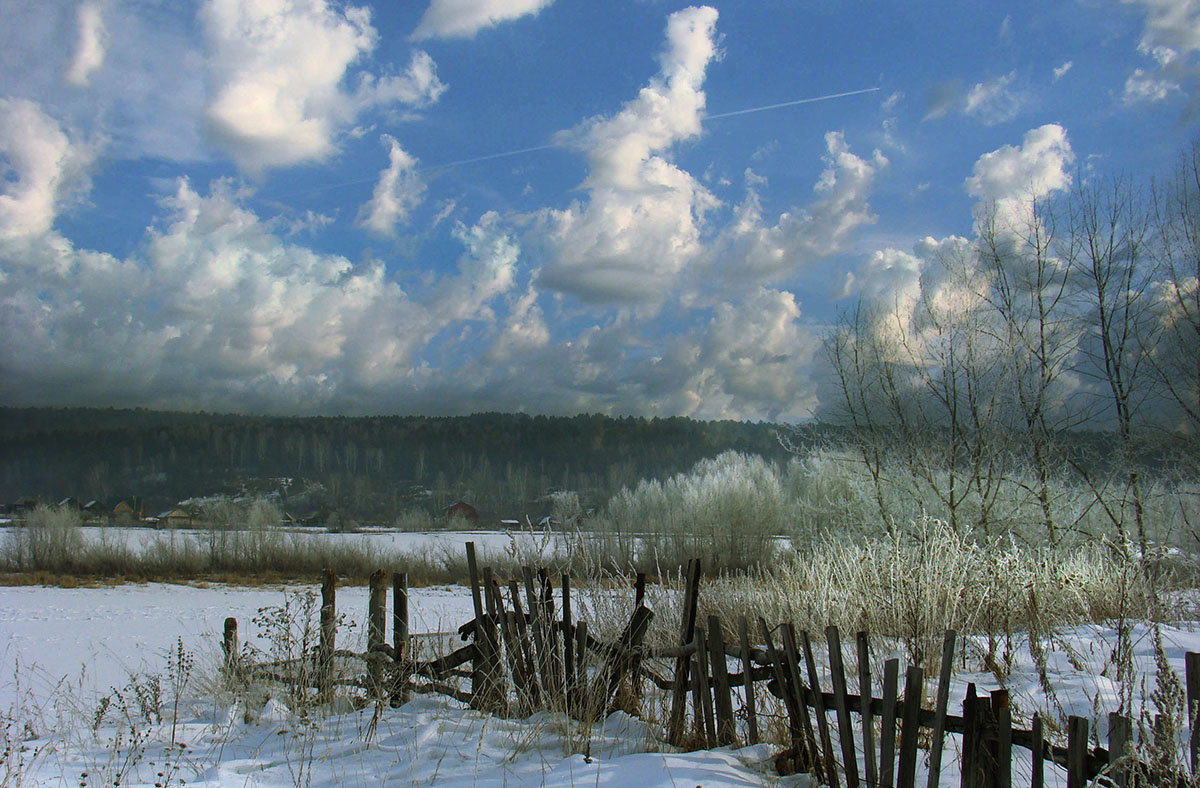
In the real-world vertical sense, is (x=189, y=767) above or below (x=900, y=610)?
below

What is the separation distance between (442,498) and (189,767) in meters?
109

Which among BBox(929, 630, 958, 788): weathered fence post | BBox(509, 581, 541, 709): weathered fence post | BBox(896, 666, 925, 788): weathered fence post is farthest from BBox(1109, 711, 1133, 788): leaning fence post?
BBox(509, 581, 541, 709): weathered fence post

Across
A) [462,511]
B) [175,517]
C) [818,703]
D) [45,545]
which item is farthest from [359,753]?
[175,517]

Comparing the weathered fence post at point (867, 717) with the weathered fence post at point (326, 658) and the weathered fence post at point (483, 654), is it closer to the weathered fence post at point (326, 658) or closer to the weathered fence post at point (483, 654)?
the weathered fence post at point (483, 654)

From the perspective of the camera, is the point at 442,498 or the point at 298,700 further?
the point at 442,498

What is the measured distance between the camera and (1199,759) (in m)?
3.46

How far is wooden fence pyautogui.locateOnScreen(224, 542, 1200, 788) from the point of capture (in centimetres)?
382

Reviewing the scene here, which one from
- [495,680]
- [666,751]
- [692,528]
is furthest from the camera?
[692,528]

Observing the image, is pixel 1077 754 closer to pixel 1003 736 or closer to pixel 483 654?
pixel 1003 736

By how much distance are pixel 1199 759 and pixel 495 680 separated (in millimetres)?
5617

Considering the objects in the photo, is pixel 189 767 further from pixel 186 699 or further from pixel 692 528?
pixel 692 528


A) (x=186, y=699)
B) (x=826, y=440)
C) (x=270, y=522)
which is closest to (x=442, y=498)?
(x=270, y=522)

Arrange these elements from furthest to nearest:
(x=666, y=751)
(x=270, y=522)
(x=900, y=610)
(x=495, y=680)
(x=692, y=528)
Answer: (x=270, y=522) < (x=692, y=528) < (x=900, y=610) < (x=495, y=680) < (x=666, y=751)

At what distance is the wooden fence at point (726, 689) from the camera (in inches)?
151
